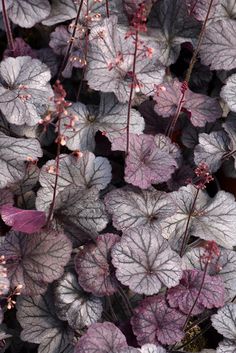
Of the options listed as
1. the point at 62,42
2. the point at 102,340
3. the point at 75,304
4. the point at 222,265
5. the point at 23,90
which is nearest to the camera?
the point at 102,340

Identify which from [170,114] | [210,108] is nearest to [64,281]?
[170,114]

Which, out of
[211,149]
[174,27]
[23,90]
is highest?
[174,27]

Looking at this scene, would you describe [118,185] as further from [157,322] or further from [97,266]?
[157,322]

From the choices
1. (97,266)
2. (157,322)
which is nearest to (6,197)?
(97,266)

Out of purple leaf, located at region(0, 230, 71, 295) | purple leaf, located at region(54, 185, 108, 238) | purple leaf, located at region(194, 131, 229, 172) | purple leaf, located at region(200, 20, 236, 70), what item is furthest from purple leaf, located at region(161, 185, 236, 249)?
purple leaf, located at region(200, 20, 236, 70)

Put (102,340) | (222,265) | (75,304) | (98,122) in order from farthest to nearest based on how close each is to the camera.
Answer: (98,122)
(222,265)
(75,304)
(102,340)

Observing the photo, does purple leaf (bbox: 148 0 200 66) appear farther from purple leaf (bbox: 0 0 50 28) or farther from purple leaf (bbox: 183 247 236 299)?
purple leaf (bbox: 183 247 236 299)
